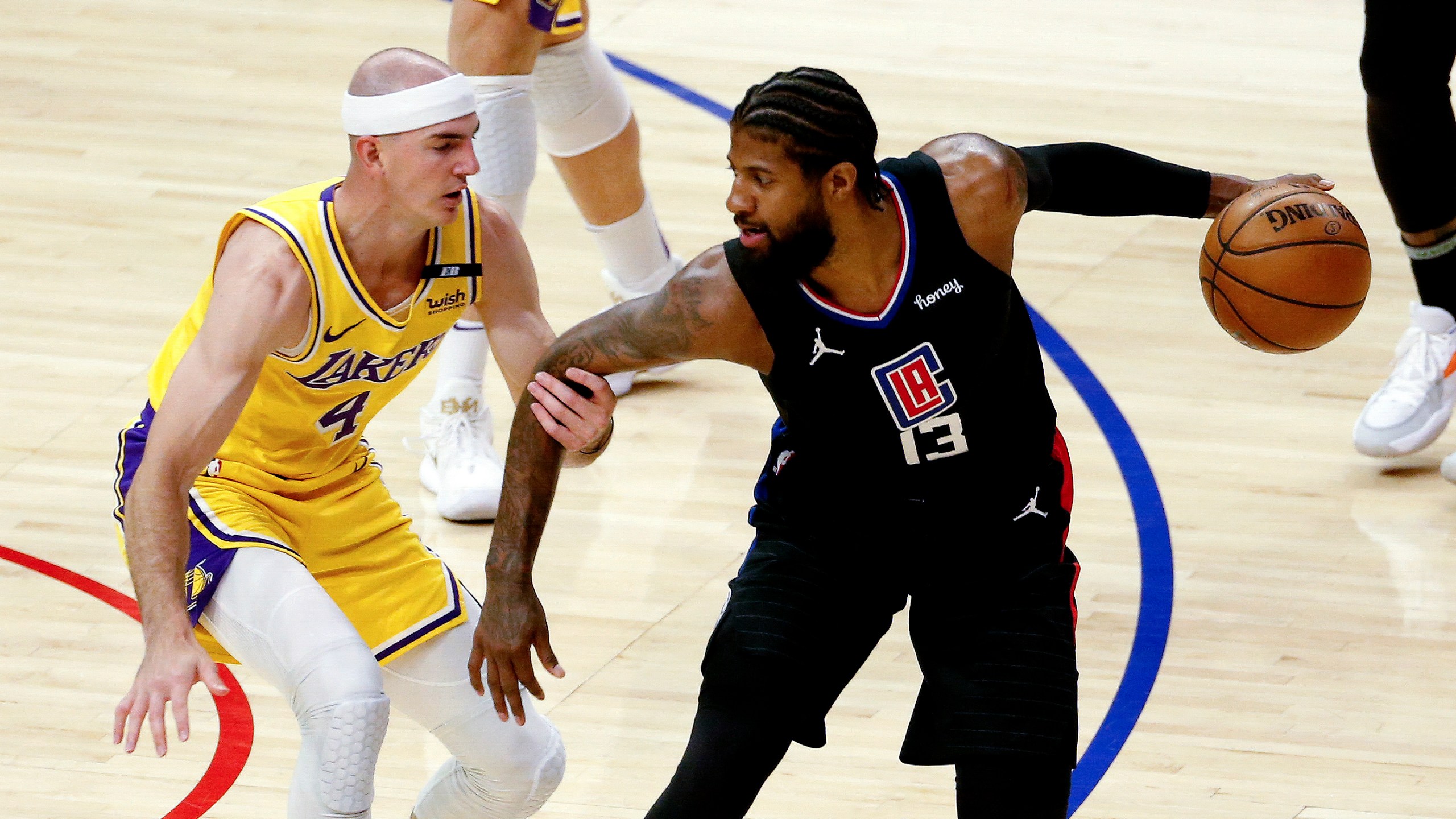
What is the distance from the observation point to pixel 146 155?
22.9ft

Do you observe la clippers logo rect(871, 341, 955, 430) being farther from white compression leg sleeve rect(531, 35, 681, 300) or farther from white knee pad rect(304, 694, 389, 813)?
white compression leg sleeve rect(531, 35, 681, 300)

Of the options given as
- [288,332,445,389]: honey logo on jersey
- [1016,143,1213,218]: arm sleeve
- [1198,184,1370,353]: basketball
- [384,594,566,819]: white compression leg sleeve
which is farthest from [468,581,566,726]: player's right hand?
[1198,184,1370,353]: basketball

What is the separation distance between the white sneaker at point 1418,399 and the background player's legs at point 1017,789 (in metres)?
2.55

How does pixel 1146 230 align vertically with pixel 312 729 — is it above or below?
below

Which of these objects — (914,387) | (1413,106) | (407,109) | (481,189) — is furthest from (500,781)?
(1413,106)

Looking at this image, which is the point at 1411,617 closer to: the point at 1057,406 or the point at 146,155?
the point at 1057,406

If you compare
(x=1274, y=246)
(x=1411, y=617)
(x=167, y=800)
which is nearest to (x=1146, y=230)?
(x=1411, y=617)

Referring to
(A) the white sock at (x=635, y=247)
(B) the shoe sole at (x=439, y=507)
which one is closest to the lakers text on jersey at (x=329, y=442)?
(B) the shoe sole at (x=439, y=507)

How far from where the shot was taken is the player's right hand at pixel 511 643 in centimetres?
298

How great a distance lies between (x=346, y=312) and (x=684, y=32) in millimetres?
5611

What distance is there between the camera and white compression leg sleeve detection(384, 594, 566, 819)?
318 cm

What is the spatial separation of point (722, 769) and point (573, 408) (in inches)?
25.9

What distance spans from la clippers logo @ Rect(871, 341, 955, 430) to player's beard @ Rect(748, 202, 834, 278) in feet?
0.72

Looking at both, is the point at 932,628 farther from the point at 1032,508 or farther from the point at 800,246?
the point at 800,246
